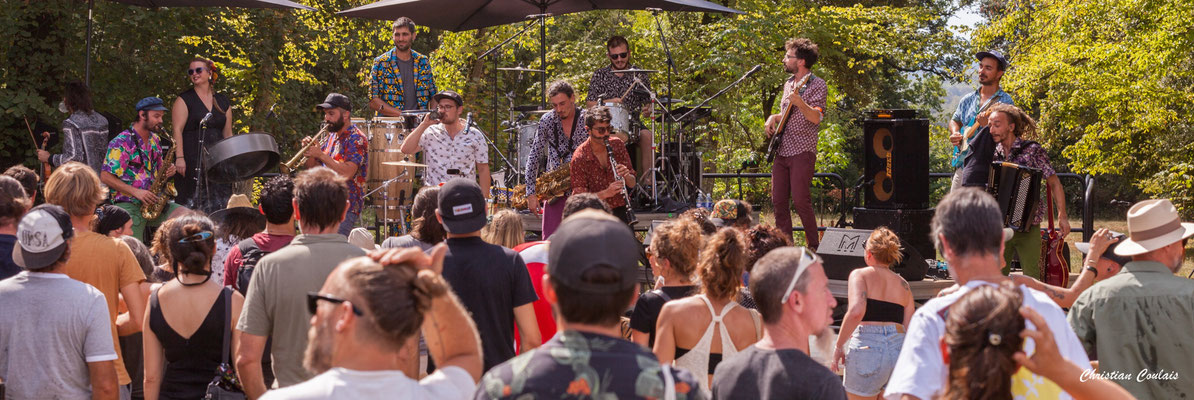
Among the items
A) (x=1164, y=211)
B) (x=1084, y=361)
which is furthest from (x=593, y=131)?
(x=1084, y=361)

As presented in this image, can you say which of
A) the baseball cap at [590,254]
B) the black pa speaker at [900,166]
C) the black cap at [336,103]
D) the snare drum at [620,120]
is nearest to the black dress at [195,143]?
the black cap at [336,103]

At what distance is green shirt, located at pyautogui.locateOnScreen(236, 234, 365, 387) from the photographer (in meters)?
3.83

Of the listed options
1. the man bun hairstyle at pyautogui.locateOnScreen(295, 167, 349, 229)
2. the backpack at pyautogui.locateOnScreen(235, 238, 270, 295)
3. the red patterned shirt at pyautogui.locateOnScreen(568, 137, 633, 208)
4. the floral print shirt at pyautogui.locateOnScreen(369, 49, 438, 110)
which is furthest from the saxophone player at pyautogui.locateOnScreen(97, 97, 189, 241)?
the man bun hairstyle at pyautogui.locateOnScreen(295, 167, 349, 229)

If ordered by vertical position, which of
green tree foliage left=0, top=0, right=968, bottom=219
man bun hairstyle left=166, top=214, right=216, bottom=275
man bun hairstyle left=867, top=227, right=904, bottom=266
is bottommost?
man bun hairstyle left=867, top=227, right=904, bottom=266

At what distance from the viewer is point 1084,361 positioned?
2.83m

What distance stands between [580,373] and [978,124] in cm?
666

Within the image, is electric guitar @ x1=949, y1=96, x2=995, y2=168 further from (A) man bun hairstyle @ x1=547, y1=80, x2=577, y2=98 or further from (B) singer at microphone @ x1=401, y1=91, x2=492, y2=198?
(B) singer at microphone @ x1=401, y1=91, x2=492, y2=198

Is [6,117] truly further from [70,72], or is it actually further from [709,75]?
[709,75]

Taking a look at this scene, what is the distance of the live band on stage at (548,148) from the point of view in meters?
Answer: 8.16

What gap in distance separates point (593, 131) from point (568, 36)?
1699 cm

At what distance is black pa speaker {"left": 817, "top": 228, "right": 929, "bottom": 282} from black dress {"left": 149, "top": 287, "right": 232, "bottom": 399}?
490cm

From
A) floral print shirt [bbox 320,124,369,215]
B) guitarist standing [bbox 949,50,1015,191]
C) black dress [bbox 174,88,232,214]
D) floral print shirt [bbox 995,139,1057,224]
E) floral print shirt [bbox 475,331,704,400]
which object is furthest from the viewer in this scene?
black dress [bbox 174,88,232,214]

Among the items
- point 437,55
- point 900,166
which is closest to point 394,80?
point 900,166

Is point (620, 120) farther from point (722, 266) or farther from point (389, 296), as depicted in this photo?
point (389, 296)
